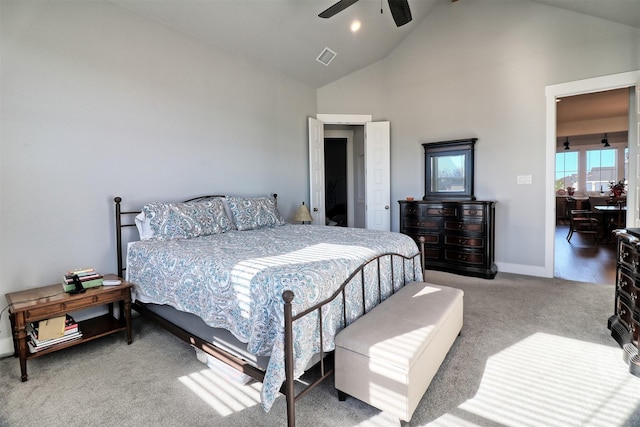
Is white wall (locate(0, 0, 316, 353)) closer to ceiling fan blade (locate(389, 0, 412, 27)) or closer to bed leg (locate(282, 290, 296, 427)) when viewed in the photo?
ceiling fan blade (locate(389, 0, 412, 27))

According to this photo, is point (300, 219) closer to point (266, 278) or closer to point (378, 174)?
point (378, 174)

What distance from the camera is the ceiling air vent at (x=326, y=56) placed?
188 inches

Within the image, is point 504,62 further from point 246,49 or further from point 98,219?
point 98,219

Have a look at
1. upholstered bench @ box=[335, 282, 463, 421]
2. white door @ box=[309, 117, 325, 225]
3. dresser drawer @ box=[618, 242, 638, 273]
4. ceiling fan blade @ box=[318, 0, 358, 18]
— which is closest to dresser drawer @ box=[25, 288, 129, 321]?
upholstered bench @ box=[335, 282, 463, 421]

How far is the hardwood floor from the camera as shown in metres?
4.21

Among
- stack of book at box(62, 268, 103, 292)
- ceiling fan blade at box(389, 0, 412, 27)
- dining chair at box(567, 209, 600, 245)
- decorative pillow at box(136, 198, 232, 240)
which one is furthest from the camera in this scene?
dining chair at box(567, 209, 600, 245)

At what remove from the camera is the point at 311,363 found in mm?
1802

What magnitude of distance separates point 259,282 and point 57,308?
5.54ft

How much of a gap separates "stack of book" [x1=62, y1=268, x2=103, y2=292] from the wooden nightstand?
0.05 meters

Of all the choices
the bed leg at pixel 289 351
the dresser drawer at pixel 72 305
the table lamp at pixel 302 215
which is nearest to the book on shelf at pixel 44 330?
the dresser drawer at pixel 72 305

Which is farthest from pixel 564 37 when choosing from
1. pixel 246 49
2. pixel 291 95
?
pixel 246 49

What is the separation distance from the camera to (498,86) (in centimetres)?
449

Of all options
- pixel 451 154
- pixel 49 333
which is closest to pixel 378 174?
pixel 451 154

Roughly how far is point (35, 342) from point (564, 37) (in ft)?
20.8
